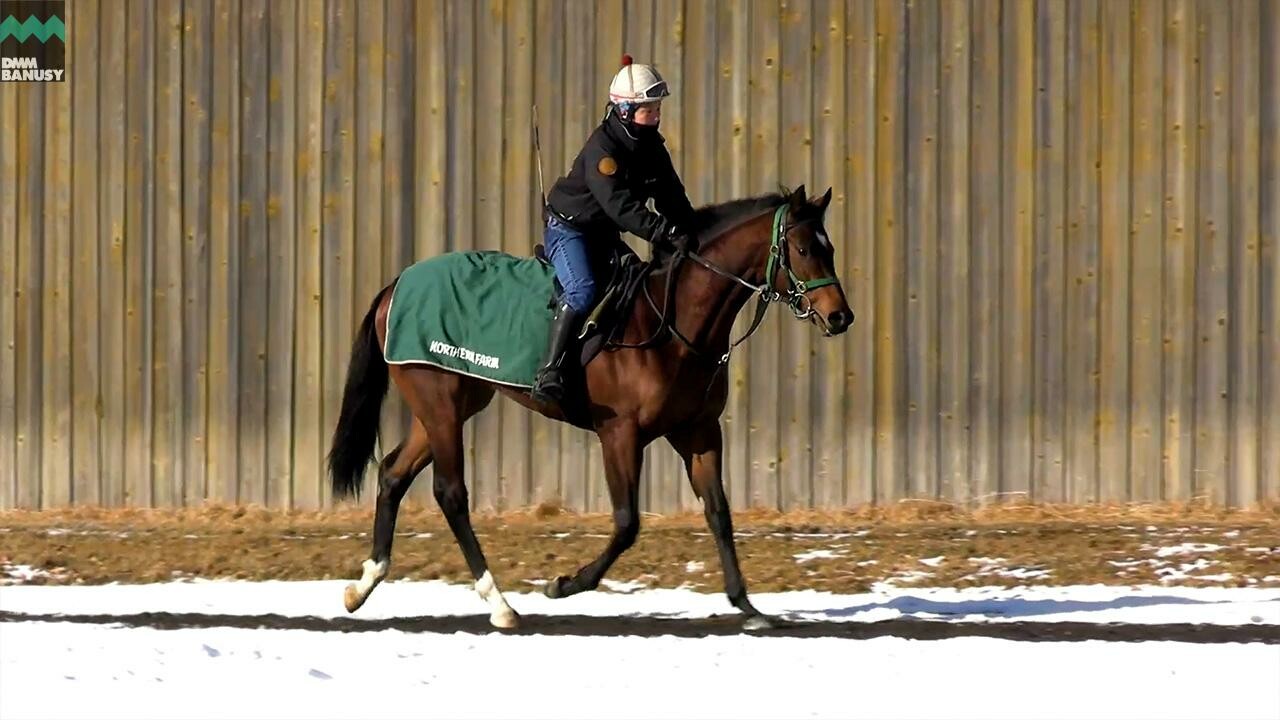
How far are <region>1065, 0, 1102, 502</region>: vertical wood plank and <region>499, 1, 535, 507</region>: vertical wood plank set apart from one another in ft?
11.6

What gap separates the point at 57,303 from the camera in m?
14.6

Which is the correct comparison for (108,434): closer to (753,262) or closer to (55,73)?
(55,73)

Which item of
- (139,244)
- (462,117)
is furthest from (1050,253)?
(139,244)

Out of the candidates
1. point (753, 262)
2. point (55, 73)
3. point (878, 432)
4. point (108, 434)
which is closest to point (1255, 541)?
point (878, 432)

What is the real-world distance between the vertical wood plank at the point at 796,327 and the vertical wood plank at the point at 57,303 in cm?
484

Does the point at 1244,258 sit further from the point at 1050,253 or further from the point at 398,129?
the point at 398,129

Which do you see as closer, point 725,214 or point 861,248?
point 725,214

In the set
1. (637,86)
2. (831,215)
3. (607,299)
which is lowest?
(607,299)

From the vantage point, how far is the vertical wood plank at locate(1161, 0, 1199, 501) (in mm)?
13930

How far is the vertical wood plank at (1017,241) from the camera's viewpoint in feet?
45.8

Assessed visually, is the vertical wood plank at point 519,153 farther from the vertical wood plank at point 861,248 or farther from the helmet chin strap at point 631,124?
the helmet chin strap at point 631,124

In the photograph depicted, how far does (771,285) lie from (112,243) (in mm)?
6294

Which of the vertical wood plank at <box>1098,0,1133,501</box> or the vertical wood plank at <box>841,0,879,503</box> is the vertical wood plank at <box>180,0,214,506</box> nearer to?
the vertical wood plank at <box>841,0,879,503</box>

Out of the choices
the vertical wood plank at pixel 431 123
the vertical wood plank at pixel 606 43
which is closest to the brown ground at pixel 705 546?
the vertical wood plank at pixel 431 123
